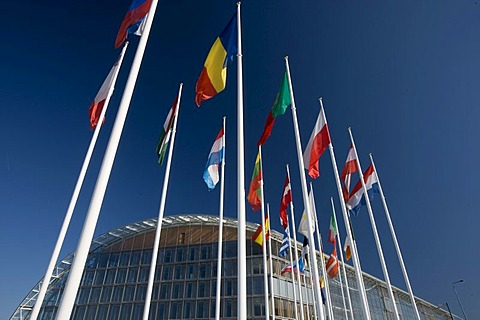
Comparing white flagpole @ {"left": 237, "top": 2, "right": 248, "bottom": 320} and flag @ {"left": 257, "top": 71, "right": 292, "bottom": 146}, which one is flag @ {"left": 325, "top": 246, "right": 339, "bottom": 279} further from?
white flagpole @ {"left": 237, "top": 2, "right": 248, "bottom": 320}

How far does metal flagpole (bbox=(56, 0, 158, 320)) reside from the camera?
15.1 ft

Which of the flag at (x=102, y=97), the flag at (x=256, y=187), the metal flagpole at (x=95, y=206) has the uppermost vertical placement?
the flag at (x=102, y=97)

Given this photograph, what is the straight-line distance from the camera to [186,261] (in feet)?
125

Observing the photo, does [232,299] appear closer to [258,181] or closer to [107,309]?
[107,309]

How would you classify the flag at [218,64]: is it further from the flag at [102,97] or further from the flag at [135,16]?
the flag at [102,97]

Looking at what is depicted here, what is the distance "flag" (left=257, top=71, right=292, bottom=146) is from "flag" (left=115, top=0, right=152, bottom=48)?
539 centimetres

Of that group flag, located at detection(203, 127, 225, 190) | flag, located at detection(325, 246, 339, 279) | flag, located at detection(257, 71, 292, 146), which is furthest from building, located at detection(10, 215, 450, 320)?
flag, located at detection(257, 71, 292, 146)

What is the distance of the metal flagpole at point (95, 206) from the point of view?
4.60m

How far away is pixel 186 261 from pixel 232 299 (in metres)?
7.77

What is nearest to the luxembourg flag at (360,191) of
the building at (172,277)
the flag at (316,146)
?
the flag at (316,146)

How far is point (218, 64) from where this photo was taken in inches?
345

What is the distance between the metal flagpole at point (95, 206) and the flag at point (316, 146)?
23.0 feet

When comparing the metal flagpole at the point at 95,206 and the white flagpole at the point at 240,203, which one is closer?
the metal flagpole at the point at 95,206

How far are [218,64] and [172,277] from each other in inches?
1365
